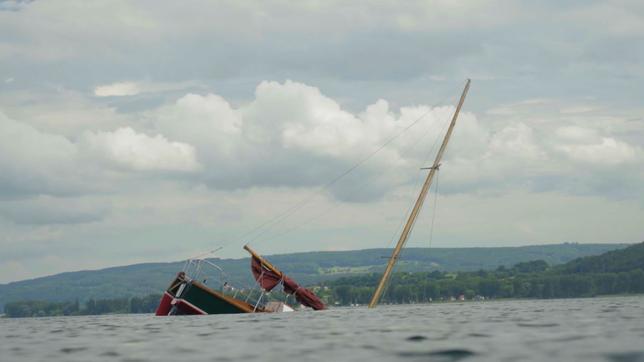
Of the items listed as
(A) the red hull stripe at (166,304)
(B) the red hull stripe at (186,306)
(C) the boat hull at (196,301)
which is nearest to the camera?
(B) the red hull stripe at (186,306)

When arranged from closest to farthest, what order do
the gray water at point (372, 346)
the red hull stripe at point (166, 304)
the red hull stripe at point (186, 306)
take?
the gray water at point (372, 346) < the red hull stripe at point (186, 306) < the red hull stripe at point (166, 304)

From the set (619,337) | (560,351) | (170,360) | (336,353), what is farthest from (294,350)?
(619,337)

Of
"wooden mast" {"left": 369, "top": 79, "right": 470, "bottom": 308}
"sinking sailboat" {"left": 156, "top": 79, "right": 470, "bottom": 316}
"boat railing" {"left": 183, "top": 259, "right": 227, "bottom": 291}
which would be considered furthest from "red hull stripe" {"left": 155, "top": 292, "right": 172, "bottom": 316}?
"wooden mast" {"left": 369, "top": 79, "right": 470, "bottom": 308}

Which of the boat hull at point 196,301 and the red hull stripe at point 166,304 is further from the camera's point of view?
the red hull stripe at point 166,304

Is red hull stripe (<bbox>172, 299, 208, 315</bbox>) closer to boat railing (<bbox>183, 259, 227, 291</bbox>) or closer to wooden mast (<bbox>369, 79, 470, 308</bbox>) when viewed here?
boat railing (<bbox>183, 259, 227, 291</bbox>)

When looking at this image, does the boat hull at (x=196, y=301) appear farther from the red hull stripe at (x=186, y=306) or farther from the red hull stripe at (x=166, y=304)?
the red hull stripe at (x=166, y=304)

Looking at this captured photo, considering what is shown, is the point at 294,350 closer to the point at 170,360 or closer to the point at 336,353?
the point at 336,353

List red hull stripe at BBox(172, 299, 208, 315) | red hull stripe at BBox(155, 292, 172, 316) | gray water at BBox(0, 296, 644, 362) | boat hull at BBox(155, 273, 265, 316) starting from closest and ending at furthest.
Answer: gray water at BBox(0, 296, 644, 362), red hull stripe at BBox(172, 299, 208, 315), boat hull at BBox(155, 273, 265, 316), red hull stripe at BBox(155, 292, 172, 316)

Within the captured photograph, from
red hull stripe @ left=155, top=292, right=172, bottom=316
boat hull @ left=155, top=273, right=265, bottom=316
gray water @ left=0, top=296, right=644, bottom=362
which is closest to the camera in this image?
gray water @ left=0, top=296, right=644, bottom=362

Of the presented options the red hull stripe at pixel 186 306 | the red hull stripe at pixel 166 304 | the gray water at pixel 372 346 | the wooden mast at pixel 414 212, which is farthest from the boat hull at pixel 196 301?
the gray water at pixel 372 346

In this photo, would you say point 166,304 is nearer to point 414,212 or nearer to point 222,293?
point 222,293

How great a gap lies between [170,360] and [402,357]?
6.02 metres

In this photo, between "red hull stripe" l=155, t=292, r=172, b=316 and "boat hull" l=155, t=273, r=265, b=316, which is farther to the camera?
"red hull stripe" l=155, t=292, r=172, b=316

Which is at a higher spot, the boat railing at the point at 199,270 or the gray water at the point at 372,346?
the boat railing at the point at 199,270
